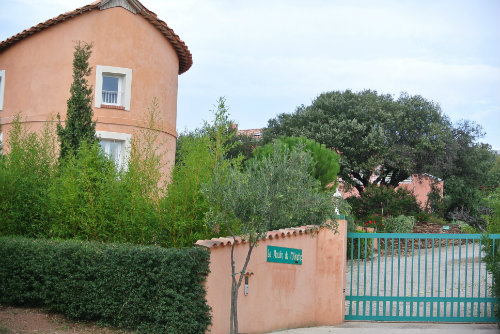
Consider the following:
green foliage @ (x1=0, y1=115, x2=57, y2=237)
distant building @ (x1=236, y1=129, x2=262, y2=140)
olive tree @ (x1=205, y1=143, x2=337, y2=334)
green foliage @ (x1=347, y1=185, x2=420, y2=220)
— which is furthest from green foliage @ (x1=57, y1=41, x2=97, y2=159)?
distant building @ (x1=236, y1=129, x2=262, y2=140)

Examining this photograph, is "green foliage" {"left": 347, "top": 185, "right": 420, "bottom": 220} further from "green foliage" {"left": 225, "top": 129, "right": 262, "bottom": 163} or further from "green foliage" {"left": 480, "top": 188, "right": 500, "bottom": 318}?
"green foliage" {"left": 480, "top": 188, "right": 500, "bottom": 318}

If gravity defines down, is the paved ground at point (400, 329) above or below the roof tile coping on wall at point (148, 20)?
below

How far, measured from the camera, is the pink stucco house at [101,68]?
59.3ft

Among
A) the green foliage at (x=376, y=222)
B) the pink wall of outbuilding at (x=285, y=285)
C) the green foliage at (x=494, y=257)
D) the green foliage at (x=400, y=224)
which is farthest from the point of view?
the green foliage at (x=376, y=222)

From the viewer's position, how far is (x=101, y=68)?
18.1 m

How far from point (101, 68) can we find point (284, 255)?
9.98 meters

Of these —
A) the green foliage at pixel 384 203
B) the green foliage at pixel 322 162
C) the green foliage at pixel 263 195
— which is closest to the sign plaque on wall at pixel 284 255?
the green foliage at pixel 263 195

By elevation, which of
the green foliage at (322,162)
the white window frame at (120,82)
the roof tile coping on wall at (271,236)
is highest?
the white window frame at (120,82)

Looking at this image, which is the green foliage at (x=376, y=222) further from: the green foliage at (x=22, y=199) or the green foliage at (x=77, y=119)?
the green foliage at (x=22, y=199)

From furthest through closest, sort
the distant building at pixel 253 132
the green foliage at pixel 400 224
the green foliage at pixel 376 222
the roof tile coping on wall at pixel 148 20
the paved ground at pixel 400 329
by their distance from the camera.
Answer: the distant building at pixel 253 132 → the green foliage at pixel 376 222 → the green foliage at pixel 400 224 → the roof tile coping on wall at pixel 148 20 → the paved ground at pixel 400 329

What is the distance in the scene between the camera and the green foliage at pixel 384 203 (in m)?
27.0

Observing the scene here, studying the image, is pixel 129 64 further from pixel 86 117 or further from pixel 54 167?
pixel 54 167

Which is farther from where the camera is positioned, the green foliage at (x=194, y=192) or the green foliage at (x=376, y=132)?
the green foliage at (x=376, y=132)

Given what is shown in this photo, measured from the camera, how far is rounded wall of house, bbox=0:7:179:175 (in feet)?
59.3
